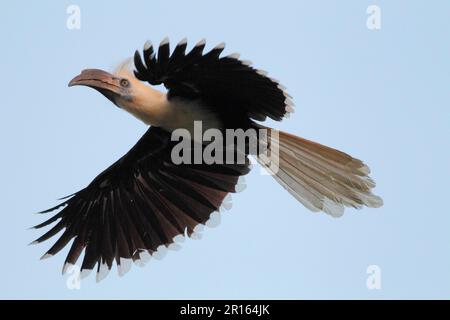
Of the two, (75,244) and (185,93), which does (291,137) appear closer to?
(185,93)

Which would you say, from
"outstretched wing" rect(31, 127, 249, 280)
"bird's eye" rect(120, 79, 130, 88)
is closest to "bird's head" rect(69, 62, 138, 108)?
"bird's eye" rect(120, 79, 130, 88)

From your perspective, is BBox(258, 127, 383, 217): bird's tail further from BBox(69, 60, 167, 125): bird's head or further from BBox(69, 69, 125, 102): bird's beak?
BBox(69, 69, 125, 102): bird's beak

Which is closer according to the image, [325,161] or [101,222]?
[325,161]

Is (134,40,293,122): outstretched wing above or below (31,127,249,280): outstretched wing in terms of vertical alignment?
above

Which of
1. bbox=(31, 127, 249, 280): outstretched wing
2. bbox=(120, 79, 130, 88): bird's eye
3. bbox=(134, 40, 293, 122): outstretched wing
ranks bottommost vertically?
bbox=(31, 127, 249, 280): outstretched wing

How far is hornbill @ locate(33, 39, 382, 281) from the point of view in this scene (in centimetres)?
679

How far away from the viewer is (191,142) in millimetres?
7645

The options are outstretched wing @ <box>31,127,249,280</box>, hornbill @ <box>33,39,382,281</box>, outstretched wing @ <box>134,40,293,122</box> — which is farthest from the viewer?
outstretched wing @ <box>31,127,249,280</box>

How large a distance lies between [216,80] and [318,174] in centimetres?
123

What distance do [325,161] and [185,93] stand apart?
4.12 feet

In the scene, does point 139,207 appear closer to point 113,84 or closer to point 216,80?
point 113,84

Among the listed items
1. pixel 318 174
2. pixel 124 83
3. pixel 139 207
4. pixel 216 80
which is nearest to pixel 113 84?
pixel 124 83

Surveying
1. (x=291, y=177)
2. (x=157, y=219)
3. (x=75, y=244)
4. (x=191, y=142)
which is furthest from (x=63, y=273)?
(x=291, y=177)

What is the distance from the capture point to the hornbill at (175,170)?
6.79 m
